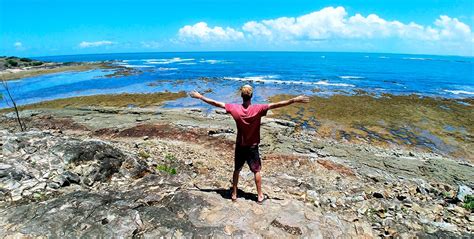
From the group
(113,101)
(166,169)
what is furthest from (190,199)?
(113,101)

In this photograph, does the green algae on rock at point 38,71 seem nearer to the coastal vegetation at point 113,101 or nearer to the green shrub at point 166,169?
the coastal vegetation at point 113,101

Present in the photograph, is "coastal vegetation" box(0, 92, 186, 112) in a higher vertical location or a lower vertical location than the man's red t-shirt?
lower

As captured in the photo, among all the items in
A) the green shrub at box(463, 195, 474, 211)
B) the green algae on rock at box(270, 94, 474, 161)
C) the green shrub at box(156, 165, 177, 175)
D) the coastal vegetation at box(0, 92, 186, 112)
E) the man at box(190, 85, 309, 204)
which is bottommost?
the green algae on rock at box(270, 94, 474, 161)

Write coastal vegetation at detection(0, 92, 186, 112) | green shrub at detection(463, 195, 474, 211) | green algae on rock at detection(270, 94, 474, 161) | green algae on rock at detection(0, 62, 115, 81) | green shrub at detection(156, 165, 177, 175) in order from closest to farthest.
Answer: green shrub at detection(463, 195, 474, 211) → green shrub at detection(156, 165, 177, 175) → green algae on rock at detection(270, 94, 474, 161) → coastal vegetation at detection(0, 92, 186, 112) → green algae on rock at detection(0, 62, 115, 81)

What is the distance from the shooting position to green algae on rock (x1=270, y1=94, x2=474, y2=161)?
2094 cm

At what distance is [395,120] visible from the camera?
25.6 m

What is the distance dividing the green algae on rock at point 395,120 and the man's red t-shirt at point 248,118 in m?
16.9

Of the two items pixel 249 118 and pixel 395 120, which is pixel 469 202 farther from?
pixel 395 120

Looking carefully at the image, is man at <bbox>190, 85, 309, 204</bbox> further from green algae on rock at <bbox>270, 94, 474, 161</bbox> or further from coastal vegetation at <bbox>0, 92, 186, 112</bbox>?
coastal vegetation at <bbox>0, 92, 186, 112</bbox>

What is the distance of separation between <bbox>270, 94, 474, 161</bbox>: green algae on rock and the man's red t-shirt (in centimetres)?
1688

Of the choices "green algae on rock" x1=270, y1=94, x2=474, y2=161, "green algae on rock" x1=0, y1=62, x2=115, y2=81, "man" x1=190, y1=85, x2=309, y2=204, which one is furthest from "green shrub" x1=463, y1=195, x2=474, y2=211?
"green algae on rock" x1=0, y1=62, x2=115, y2=81

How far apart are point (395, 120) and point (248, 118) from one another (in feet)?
78.4

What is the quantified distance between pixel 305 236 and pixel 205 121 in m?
14.5

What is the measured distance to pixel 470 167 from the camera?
49.0 feet
